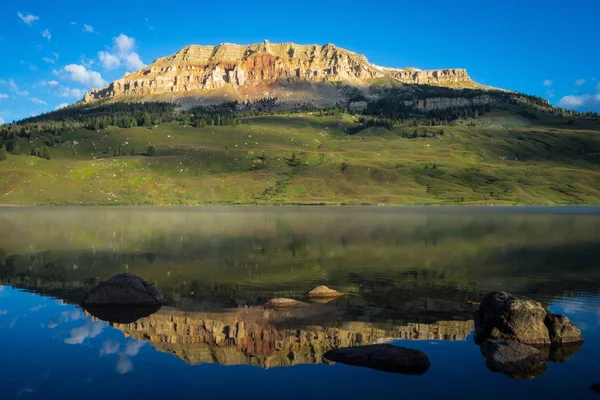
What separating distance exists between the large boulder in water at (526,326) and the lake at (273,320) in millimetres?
1079

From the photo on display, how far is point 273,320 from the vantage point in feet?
103

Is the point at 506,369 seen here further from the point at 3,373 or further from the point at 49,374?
the point at 3,373

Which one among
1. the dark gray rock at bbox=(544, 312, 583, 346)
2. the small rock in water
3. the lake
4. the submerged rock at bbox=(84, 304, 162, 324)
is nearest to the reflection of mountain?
the lake

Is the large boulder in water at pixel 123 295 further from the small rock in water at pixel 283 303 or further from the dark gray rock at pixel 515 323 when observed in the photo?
the dark gray rock at pixel 515 323

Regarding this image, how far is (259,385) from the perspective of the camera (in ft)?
69.5

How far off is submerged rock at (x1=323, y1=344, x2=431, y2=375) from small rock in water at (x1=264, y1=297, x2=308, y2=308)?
34.6 feet

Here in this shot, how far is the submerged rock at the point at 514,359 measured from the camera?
75.8ft

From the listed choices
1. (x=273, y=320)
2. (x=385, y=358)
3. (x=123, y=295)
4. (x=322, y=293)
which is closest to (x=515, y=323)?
(x=385, y=358)

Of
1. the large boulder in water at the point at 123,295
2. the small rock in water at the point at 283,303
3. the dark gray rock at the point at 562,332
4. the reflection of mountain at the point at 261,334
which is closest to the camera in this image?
the reflection of mountain at the point at 261,334

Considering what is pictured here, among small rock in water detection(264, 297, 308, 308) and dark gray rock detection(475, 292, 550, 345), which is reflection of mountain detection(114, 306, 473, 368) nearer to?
dark gray rock detection(475, 292, 550, 345)

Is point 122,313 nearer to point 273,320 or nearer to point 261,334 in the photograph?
point 273,320

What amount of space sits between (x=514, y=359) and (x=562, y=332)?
5.25 metres

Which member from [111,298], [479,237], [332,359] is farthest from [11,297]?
[479,237]

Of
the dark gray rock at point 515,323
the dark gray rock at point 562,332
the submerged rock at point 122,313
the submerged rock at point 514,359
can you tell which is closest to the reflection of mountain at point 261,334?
the submerged rock at point 122,313
